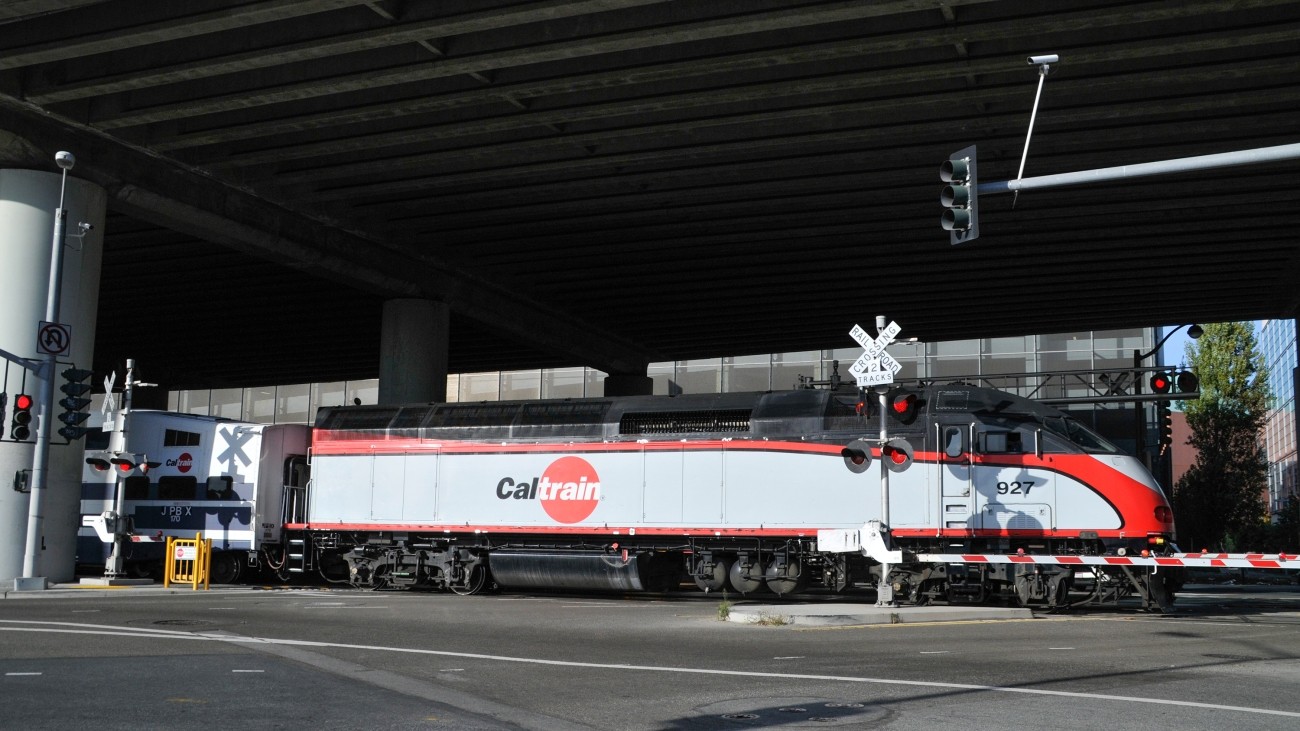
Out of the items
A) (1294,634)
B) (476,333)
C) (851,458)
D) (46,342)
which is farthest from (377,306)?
(1294,634)

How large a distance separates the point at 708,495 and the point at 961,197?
33.4 ft

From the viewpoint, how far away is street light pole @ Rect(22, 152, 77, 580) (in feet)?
75.4

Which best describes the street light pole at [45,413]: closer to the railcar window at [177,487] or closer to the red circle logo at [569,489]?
the railcar window at [177,487]

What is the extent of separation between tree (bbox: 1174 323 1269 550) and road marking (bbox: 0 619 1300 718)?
40.4 metres

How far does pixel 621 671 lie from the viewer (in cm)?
1150

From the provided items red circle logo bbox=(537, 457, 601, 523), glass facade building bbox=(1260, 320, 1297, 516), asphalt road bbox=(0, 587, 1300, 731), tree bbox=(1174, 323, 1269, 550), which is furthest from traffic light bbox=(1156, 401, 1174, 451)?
glass facade building bbox=(1260, 320, 1297, 516)

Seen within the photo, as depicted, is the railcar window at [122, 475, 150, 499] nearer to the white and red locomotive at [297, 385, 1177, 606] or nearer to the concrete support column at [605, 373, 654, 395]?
the white and red locomotive at [297, 385, 1177, 606]

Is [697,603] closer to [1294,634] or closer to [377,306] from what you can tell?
[1294,634]

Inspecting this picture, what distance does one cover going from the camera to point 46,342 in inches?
939

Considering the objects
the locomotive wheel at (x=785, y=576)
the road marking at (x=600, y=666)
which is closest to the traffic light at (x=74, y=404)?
the road marking at (x=600, y=666)

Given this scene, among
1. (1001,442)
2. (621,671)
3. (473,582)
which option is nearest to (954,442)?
(1001,442)

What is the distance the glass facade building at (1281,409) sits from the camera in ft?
322

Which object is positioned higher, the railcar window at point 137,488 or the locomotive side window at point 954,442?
the locomotive side window at point 954,442

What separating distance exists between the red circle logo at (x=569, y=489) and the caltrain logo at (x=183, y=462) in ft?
34.8
